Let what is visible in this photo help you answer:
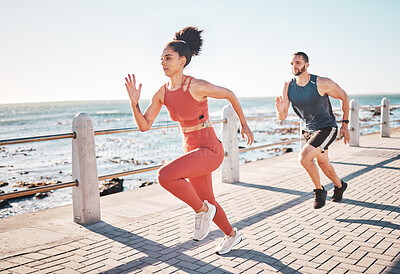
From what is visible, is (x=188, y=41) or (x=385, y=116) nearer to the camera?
(x=188, y=41)

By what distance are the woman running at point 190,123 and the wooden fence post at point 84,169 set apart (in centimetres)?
162

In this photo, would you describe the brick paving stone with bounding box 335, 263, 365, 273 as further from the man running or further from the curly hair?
the curly hair

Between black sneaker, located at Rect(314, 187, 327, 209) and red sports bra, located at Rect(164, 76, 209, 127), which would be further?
black sneaker, located at Rect(314, 187, 327, 209)

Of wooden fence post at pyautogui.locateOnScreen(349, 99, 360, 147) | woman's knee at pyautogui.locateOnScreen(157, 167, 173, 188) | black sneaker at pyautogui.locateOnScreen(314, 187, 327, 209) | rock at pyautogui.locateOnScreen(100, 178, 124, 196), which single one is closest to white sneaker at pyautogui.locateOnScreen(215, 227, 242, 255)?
woman's knee at pyautogui.locateOnScreen(157, 167, 173, 188)

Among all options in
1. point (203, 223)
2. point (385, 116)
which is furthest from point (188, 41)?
point (385, 116)

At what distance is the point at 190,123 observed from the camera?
3662mm

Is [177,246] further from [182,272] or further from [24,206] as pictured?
[24,206]

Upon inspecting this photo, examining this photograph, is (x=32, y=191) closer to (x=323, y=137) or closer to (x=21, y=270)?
(x=21, y=270)

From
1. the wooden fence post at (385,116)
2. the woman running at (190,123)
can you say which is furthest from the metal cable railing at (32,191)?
the wooden fence post at (385,116)

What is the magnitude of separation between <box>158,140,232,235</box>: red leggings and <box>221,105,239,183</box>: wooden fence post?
3.63 m

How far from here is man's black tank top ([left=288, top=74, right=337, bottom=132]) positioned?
17.2ft

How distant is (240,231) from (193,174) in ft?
4.81

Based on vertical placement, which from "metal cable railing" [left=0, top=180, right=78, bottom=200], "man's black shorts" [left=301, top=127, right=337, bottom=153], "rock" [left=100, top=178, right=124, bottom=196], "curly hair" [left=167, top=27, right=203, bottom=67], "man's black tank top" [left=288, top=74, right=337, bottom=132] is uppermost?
"curly hair" [left=167, top=27, right=203, bottom=67]

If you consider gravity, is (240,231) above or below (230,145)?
below
